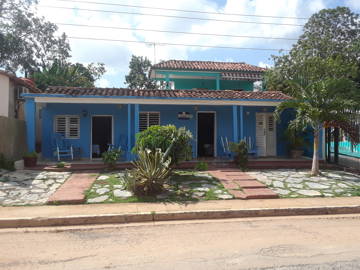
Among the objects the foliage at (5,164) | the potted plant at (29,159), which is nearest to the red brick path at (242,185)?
the potted plant at (29,159)

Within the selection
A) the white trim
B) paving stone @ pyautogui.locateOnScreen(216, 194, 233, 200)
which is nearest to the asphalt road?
paving stone @ pyautogui.locateOnScreen(216, 194, 233, 200)

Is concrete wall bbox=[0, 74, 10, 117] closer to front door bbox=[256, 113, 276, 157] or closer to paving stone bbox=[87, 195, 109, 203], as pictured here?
paving stone bbox=[87, 195, 109, 203]

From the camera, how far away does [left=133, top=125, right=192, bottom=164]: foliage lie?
807 centimetres

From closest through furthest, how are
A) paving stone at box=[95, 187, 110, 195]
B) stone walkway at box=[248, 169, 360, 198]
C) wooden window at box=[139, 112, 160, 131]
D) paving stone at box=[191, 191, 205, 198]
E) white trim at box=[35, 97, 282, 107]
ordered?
1. paving stone at box=[191, 191, 205, 198]
2. paving stone at box=[95, 187, 110, 195]
3. stone walkway at box=[248, 169, 360, 198]
4. white trim at box=[35, 97, 282, 107]
5. wooden window at box=[139, 112, 160, 131]

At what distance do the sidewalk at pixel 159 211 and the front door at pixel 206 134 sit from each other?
6284 millimetres

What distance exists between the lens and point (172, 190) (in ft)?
23.8

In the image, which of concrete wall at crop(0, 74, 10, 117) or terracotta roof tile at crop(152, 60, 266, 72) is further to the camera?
terracotta roof tile at crop(152, 60, 266, 72)

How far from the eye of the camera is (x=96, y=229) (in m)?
5.04

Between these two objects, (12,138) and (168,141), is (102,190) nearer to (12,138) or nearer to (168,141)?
(168,141)

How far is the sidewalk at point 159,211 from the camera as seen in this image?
17.5 ft

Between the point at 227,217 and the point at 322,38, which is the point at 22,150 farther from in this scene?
the point at 322,38

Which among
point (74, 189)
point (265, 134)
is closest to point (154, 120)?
point (265, 134)

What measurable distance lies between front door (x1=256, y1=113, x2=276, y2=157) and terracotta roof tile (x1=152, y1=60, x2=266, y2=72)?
213 inches

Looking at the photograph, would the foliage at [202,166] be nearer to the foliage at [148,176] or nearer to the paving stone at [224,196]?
the paving stone at [224,196]
